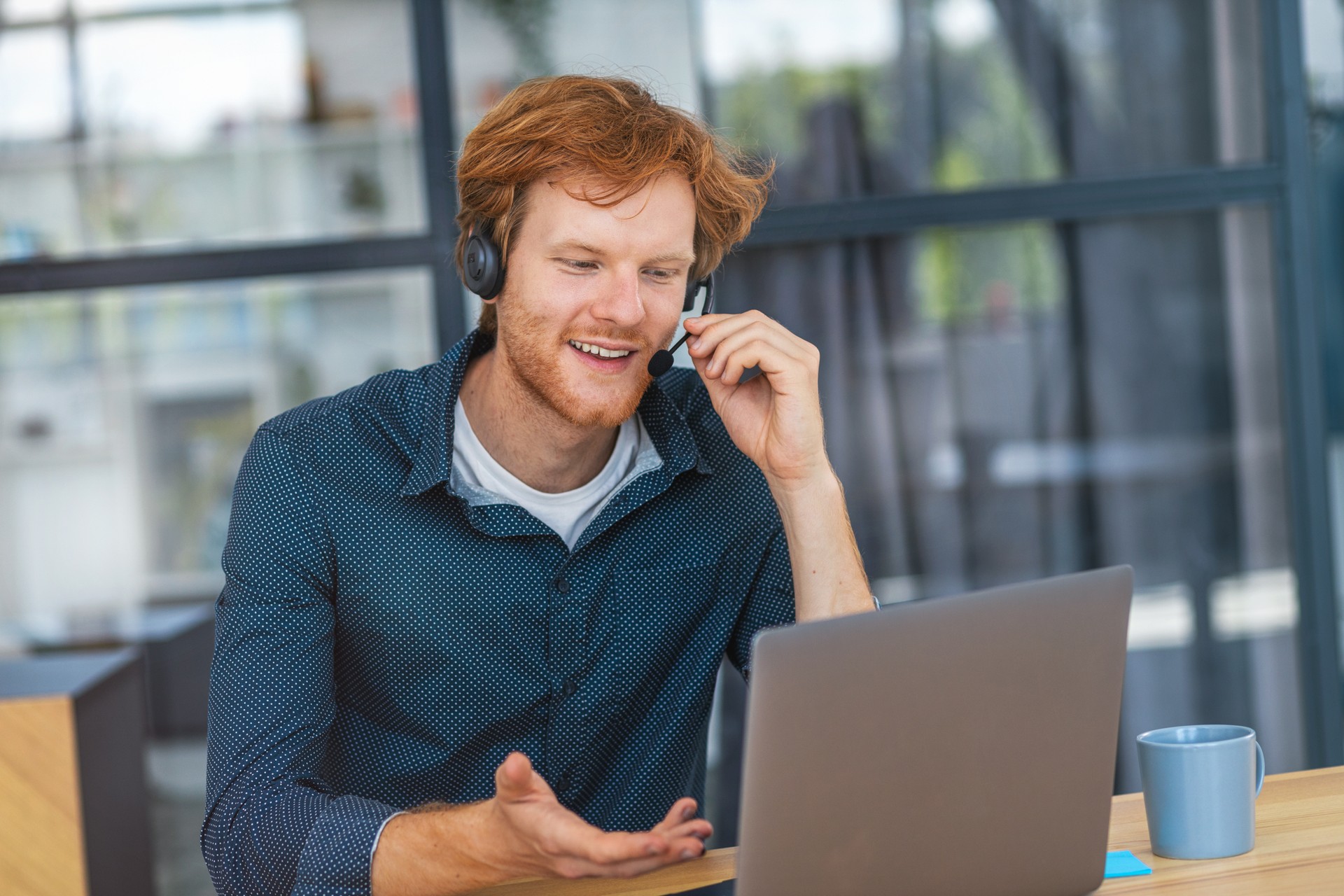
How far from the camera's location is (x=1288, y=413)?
2.66 m

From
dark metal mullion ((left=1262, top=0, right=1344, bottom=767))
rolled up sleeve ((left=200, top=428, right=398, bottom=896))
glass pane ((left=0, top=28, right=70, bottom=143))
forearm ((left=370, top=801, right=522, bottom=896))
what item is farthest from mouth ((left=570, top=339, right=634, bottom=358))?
glass pane ((left=0, top=28, right=70, bottom=143))

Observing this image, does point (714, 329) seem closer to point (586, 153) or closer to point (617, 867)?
point (586, 153)

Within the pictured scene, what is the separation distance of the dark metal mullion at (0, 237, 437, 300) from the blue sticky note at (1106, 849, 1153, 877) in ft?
6.19

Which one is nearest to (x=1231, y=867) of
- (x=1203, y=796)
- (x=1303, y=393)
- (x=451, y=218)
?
(x=1203, y=796)

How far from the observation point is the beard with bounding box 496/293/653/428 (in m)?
1.47

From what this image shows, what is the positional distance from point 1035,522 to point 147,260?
1913 mm

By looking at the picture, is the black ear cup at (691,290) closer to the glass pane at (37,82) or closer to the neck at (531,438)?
the neck at (531,438)

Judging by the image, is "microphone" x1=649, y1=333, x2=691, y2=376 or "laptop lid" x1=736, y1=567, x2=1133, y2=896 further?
"microphone" x1=649, y1=333, x2=691, y2=376

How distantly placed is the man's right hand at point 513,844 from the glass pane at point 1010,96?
6.09ft

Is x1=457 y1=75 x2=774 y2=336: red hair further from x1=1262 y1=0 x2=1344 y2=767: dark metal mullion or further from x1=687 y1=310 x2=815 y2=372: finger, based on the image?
x1=1262 y1=0 x2=1344 y2=767: dark metal mullion

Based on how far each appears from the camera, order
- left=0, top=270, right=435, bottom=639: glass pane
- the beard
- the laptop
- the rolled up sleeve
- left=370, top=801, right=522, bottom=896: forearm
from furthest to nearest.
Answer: left=0, top=270, right=435, bottom=639: glass pane, the beard, the rolled up sleeve, left=370, top=801, right=522, bottom=896: forearm, the laptop

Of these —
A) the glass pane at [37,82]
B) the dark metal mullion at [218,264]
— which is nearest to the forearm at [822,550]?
the dark metal mullion at [218,264]

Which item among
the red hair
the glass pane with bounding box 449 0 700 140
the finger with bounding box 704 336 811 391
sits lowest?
the finger with bounding box 704 336 811 391

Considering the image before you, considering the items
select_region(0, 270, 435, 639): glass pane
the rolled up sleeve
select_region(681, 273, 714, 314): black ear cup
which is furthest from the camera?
select_region(0, 270, 435, 639): glass pane
